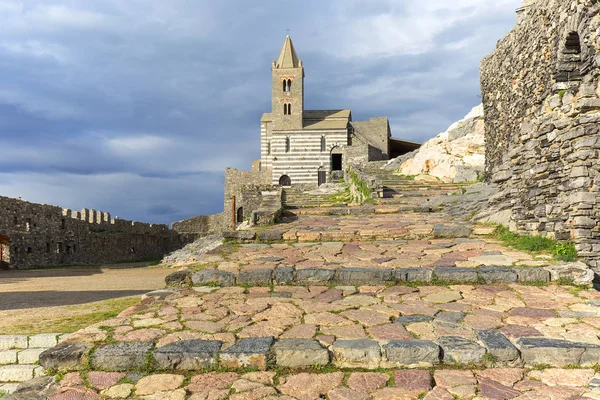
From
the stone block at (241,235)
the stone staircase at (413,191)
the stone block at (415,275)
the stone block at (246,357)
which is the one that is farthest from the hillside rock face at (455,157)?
the stone block at (246,357)

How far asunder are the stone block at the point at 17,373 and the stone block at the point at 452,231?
6.64 m

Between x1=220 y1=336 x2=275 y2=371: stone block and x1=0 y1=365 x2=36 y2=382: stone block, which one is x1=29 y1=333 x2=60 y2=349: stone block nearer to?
x1=0 y1=365 x2=36 y2=382: stone block

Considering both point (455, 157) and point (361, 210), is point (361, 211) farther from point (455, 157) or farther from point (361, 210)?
point (455, 157)

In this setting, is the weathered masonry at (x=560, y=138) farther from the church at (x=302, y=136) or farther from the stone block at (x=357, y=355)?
the church at (x=302, y=136)

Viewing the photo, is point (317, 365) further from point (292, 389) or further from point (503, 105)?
point (503, 105)

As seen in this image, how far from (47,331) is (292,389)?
3775 mm

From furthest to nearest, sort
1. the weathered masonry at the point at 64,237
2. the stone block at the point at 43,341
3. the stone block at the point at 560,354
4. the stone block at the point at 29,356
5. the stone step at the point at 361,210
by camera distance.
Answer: the weathered masonry at the point at 64,237, the stone step at the point at 361,210, the stone block at the point at 43,341, the stone block at the point at 29,356, the stone block at the point at 560,354

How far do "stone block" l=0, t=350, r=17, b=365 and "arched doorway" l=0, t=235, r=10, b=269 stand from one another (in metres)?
15.6

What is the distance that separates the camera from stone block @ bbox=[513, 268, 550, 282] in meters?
5.44

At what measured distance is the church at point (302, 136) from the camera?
3866cm

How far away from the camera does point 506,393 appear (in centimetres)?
298

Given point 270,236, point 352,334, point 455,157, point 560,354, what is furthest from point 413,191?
point 560,354

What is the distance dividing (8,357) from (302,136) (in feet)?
115

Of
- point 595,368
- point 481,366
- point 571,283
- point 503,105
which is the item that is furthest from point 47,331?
point 503,105
